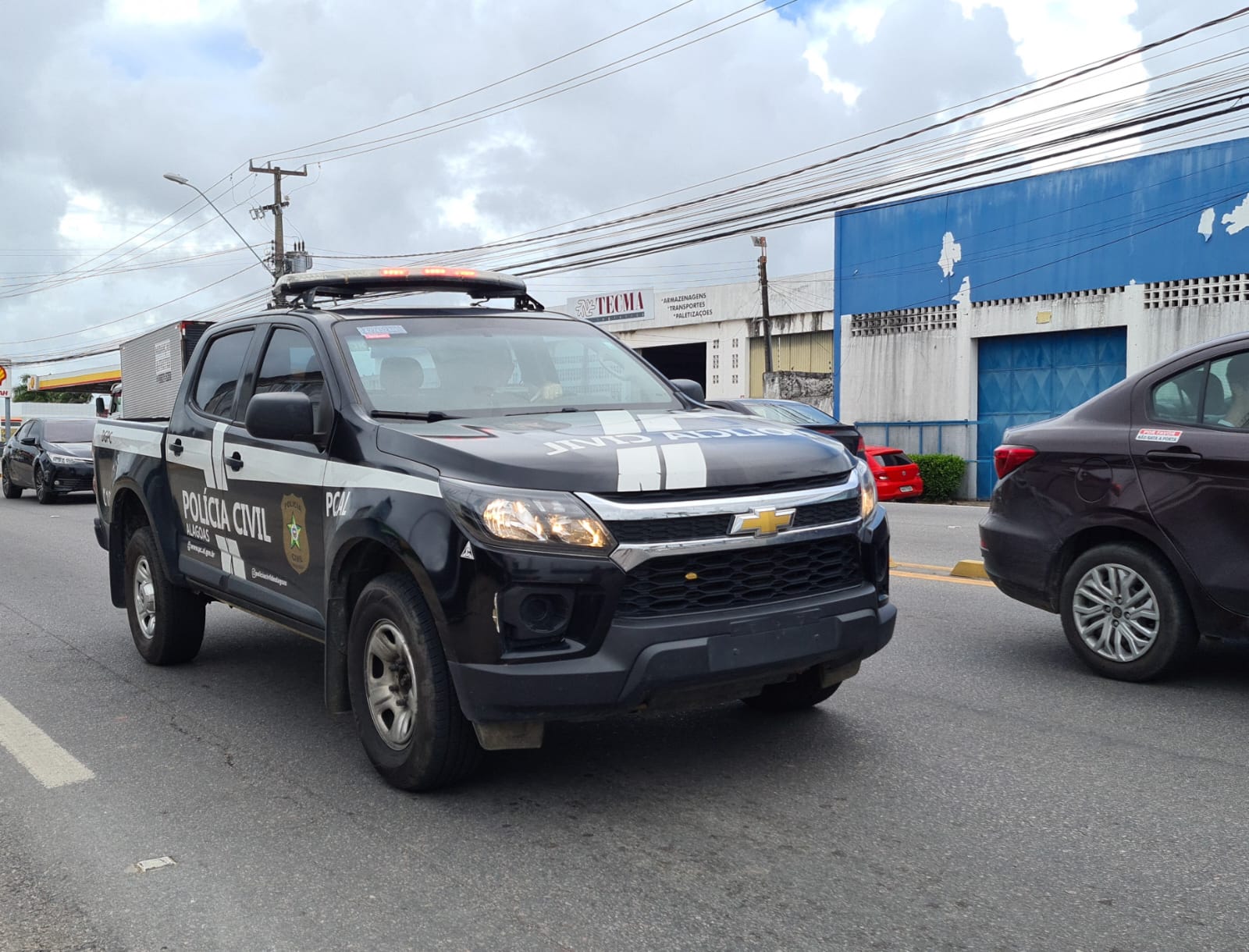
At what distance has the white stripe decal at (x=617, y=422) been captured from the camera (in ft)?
13.8

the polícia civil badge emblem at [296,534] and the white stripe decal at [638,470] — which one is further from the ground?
the white stripe decal at [638,470]

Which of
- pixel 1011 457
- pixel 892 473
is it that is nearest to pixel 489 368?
pixel 1011 457

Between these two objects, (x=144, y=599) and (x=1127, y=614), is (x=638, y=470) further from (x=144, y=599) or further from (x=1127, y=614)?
(x=144, y=599)

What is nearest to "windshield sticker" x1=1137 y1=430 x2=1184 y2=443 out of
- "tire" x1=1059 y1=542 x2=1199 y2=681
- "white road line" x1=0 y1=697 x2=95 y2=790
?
"tire" x1=1059 y1=542 x2=1199 y2=681

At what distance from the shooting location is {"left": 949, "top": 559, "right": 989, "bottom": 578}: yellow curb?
9023 mm

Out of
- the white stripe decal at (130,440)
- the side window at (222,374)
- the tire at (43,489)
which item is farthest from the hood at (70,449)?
the side window at (222,374)

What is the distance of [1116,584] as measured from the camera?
5.63 meters

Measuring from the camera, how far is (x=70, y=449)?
20531 millimetres

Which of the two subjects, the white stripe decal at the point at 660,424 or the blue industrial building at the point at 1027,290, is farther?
the blue industrial building at the point at 1027,290

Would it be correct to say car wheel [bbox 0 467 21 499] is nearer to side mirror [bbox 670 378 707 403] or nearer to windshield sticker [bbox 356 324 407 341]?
windshield sticker [bbox 356 324 407 341]

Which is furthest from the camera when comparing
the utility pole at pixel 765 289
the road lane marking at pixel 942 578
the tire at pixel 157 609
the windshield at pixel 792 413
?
the utility pole at pixel 765 289

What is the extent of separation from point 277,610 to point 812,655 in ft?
7.81

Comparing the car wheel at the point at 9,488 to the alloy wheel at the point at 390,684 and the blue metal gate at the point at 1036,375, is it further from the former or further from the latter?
the alloy wheel at the point at 390,684

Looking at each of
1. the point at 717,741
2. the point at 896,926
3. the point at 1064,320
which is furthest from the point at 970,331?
the point at 896,926
